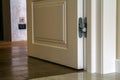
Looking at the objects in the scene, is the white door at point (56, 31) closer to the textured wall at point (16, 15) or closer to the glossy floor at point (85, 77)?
the glossy floor at point (85, 77)

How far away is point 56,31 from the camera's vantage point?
6.28 ft

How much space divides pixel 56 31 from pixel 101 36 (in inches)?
17.3

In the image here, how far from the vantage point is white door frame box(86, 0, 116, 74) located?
5.15ft

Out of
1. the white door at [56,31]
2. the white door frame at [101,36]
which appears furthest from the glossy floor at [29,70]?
the white door frame at [101,36]

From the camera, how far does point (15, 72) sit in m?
1.68

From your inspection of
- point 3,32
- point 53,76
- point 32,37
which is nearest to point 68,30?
point 53,76

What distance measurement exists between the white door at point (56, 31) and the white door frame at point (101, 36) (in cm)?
10

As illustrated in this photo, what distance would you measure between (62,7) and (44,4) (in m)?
0.28

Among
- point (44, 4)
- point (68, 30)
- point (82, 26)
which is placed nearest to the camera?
point (82, 26)

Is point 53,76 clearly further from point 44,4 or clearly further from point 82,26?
point 44,4

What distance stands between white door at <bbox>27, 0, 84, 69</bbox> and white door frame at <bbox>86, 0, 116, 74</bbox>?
10 centimetres

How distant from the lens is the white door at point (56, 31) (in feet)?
5.56

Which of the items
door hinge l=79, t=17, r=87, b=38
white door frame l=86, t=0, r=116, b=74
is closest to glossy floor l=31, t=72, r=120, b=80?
white door frame l=86, t=0, r=116, b=74

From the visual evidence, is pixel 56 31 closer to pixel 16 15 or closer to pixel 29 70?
pixel 29 70
